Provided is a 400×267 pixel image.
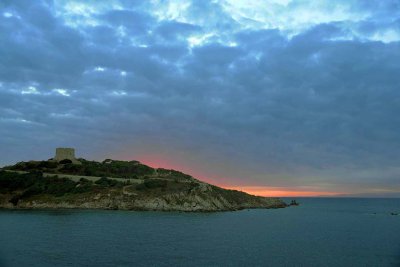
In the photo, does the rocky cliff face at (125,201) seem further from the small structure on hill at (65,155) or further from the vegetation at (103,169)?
the small structure on hill at (65,155)

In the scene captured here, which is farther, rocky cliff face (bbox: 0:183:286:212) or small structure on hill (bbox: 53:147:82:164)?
small structure on hill (bbox: 53:147:82:164)

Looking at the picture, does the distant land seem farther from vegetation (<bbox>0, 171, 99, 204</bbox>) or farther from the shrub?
the shrub

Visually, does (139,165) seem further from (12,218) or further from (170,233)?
(170,233)

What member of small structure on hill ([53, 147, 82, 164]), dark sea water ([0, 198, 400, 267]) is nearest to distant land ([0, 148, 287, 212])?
small structure on hill ([53, 147, 82, 164])

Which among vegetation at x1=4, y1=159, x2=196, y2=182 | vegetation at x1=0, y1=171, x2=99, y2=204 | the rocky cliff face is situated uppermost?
vegetation at x1=4, y1=159, x2=196, y2=182

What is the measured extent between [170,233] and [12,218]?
3481cm

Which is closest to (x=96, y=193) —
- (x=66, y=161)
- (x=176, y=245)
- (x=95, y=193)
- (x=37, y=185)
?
(x=95, y=193)

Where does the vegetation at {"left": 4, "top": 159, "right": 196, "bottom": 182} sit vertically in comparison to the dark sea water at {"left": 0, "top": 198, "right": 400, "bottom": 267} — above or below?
above

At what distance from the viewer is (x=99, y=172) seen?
139000mm

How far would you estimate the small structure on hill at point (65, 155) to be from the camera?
156375 millimetres

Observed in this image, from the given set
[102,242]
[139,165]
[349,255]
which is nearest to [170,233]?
[102,242]

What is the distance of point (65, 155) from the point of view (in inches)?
6255

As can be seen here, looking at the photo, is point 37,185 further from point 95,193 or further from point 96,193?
point 96,193

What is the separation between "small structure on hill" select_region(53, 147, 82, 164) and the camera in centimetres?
15638
